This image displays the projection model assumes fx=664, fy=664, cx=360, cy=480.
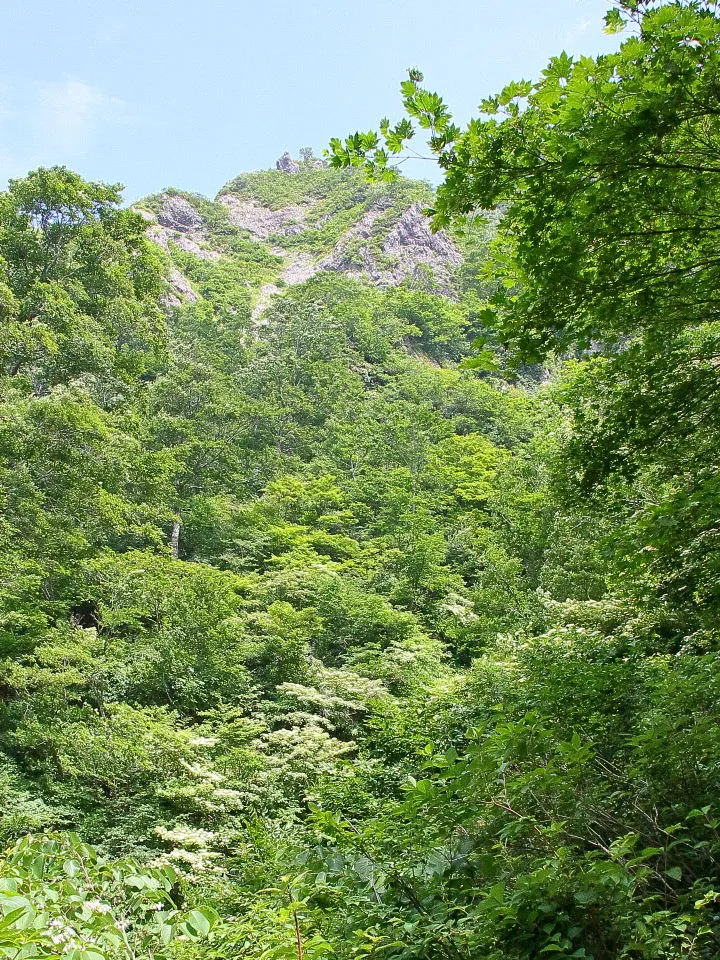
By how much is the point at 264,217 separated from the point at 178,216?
563 inches

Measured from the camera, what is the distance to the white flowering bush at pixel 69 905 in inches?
55.0

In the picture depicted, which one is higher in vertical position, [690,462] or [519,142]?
[519,142]

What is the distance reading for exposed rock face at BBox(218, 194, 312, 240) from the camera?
85.1 metres

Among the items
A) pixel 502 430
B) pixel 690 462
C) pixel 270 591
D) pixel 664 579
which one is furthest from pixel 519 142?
pixel 502 430

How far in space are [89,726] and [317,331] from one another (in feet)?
106

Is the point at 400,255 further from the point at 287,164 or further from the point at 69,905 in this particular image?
the point at 69,905

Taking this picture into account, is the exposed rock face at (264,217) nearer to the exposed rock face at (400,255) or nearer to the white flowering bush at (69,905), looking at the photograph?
the exposed rock face at (400,255)

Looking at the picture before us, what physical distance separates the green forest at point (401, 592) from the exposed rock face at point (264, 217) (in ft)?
182

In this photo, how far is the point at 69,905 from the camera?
5.76 feet

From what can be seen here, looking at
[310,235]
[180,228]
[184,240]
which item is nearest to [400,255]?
[310,235]

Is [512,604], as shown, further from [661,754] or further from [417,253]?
[417,253]

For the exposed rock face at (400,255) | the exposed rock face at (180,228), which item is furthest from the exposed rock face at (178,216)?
the exposed rock face at (400,255)

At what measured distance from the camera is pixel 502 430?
35219 mm

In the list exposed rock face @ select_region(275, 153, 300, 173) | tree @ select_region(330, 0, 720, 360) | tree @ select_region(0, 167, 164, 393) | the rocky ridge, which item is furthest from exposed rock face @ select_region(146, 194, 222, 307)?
→ tree @ select_region(330, 0, 720, 360)
